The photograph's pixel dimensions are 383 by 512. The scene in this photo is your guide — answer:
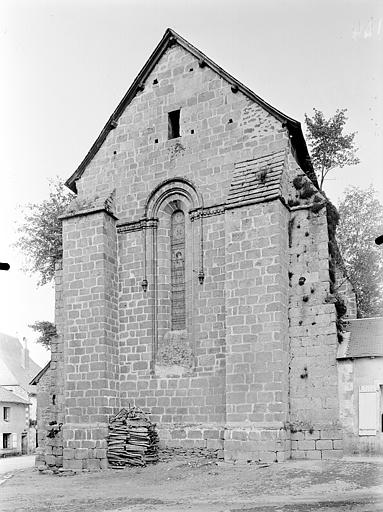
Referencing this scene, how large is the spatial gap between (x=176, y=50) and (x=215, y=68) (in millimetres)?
1737

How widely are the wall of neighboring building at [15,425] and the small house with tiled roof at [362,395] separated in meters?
30.4

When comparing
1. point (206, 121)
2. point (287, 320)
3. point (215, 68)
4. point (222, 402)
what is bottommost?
point (222, 402)

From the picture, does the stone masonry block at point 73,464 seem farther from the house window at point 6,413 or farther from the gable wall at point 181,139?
the house window at point 6,413

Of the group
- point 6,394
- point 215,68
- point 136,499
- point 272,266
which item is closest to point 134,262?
point 272,266

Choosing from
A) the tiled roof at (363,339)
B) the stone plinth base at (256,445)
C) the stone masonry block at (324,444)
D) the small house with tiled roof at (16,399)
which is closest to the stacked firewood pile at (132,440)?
the stone plinth base at (256,445)

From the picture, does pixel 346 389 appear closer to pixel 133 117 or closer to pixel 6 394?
pixel 133 117

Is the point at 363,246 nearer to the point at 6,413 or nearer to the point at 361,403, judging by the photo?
the point at 361,403

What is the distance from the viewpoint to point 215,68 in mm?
18969

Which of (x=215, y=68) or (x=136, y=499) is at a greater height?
(x=215, y=68)

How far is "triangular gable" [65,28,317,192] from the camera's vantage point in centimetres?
1801

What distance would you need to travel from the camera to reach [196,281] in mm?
18125

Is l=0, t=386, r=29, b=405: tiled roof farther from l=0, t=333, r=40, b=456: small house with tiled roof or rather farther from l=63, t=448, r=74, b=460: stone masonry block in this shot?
l=63, t=448, r=74, b=460: stone masonry block

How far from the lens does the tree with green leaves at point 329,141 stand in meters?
26.0

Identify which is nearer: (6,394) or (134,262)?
(134,262)
